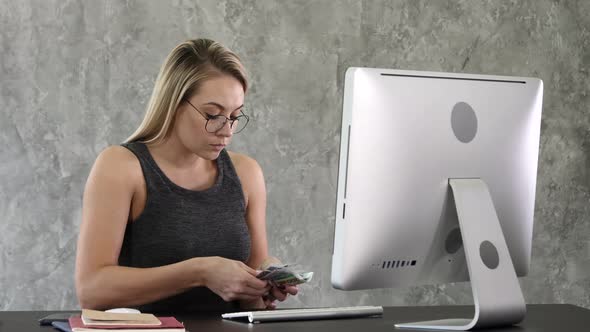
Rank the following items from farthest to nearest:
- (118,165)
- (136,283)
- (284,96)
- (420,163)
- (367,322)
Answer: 1. (284,96)
2. (118,165)
3. (136,283)
4. (367,322)
5. (420,163)

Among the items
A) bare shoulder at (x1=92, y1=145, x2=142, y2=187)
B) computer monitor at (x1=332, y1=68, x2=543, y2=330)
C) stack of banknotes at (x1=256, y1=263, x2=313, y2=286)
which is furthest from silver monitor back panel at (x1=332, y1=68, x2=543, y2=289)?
bare shoulder at (x1=92, y1=145, x2=142, y2=187)

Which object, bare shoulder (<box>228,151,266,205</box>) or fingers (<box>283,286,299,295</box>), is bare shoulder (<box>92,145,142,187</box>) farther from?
fingers (<box>283,286,299,295</box>)

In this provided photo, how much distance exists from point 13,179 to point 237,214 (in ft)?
4.38

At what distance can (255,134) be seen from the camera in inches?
143

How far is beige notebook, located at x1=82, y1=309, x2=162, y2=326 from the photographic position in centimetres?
157

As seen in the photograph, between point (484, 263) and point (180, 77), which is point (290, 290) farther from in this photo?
point (180, 77)

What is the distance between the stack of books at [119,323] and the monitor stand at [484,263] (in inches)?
19.7

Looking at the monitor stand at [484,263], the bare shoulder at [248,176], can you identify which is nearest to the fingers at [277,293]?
the monitor stand at [484,263]

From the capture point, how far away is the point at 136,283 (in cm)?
203

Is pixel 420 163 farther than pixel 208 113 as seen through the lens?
No

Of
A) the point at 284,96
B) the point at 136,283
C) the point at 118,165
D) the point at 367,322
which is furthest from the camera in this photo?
the point at 284,96

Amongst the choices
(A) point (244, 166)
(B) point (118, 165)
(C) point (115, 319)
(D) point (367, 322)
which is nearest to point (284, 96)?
(A) point (244, 166)

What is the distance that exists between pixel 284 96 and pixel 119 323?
85.6 inches

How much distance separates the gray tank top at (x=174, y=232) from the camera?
2.21m
